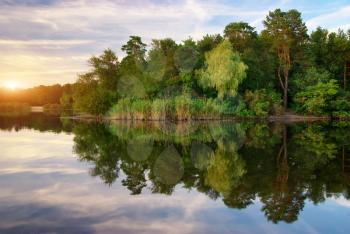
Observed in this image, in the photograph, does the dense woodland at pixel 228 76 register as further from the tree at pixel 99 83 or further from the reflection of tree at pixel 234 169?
the reflection of tree at pixel 234 169

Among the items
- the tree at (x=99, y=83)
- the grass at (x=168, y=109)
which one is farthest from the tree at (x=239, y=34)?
the tree at (x=99, y=83)

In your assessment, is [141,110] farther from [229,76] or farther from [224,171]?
[224,171]

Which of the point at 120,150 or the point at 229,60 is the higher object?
the point at 229,60

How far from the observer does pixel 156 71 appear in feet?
126

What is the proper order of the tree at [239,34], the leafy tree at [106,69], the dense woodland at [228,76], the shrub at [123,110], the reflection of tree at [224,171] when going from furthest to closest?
1. the tree at [239,34]
2. the leafy tree at [106,69]
3. the dense woodland at [228,76]
4. the shrub at [123,110]
5. the reflection of tree at [224,171]

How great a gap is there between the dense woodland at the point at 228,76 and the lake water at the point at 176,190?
1895 centimetres

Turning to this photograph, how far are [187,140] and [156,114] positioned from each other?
14.6 metres

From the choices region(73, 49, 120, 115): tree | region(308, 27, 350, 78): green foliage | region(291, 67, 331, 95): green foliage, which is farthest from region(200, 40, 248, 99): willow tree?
region(308, 27, 350, 78): green foliage

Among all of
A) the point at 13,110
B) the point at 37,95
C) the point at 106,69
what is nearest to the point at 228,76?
the point at 106,69

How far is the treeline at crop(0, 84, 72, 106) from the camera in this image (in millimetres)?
118975

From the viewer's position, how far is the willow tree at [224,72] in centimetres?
3569

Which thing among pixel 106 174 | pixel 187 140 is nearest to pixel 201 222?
pixel 106 174

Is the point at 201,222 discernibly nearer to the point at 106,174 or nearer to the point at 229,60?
the point at 106,174

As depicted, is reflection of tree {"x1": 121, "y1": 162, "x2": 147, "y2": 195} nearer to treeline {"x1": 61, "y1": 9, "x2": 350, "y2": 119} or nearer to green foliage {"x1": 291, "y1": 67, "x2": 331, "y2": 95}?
treeline {"x1": 61, "y1": 9, "x2": 350, "y2": 119}
